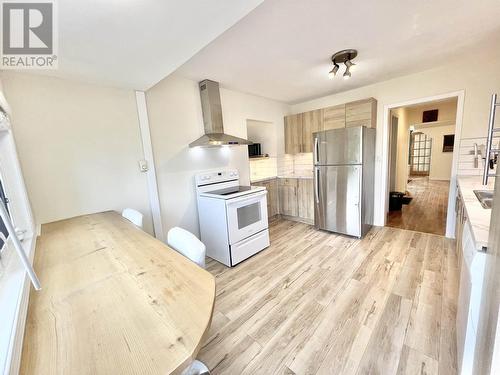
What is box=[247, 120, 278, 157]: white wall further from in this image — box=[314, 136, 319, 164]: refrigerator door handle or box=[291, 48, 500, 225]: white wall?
box=[291, 48, 500, 225]: white wall

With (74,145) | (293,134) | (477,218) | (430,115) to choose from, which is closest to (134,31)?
(74,145)

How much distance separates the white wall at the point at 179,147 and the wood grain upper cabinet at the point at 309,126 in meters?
1.44

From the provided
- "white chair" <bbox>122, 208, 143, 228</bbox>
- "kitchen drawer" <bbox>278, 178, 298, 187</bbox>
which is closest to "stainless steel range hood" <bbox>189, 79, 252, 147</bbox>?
"white chair" <bbox>122, 208, 143, 228</bbox>

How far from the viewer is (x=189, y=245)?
120 cm

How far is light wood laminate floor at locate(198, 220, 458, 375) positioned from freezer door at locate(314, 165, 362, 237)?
460mm

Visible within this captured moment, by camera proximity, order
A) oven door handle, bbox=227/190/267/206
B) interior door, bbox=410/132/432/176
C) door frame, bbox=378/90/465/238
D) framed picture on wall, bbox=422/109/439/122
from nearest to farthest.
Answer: oven door handle, bbox=227/190/267/206
door frame, bbox=378/90/465/238
framed picture on wall, bbox=422/109/439/122
interior door, bbox=410/132/432/176

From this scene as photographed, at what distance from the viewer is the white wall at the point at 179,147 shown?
2.46 meters

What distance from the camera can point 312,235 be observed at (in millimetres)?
3271

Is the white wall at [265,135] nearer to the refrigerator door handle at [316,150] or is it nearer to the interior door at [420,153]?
the refrigerator door handle at [316,150]

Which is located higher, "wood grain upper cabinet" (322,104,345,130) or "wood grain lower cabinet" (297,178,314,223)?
"wood grain upper cabinet" (322,104,345,130)

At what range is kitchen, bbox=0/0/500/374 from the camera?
726 millimetres

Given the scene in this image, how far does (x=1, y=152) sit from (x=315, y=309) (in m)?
2.65

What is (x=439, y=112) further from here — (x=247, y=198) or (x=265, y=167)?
(x=247, y=198)

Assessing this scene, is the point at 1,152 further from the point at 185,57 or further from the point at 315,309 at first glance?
the point at 315,309
